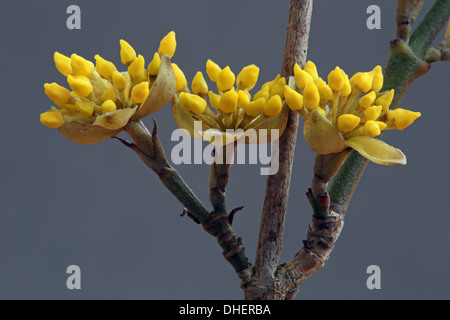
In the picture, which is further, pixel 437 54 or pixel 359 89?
pixel 437 54

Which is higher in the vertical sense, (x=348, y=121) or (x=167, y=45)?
(x=167, y=45)

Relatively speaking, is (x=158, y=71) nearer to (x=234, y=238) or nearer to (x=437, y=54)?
(x=234, y=238)

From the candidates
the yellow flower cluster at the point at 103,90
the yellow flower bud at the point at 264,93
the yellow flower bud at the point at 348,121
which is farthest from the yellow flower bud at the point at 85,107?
the yellow flower bud at the point at 348,121

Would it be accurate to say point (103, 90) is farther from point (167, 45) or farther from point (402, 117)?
point (402, 117)

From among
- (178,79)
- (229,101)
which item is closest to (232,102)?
(229,101)
